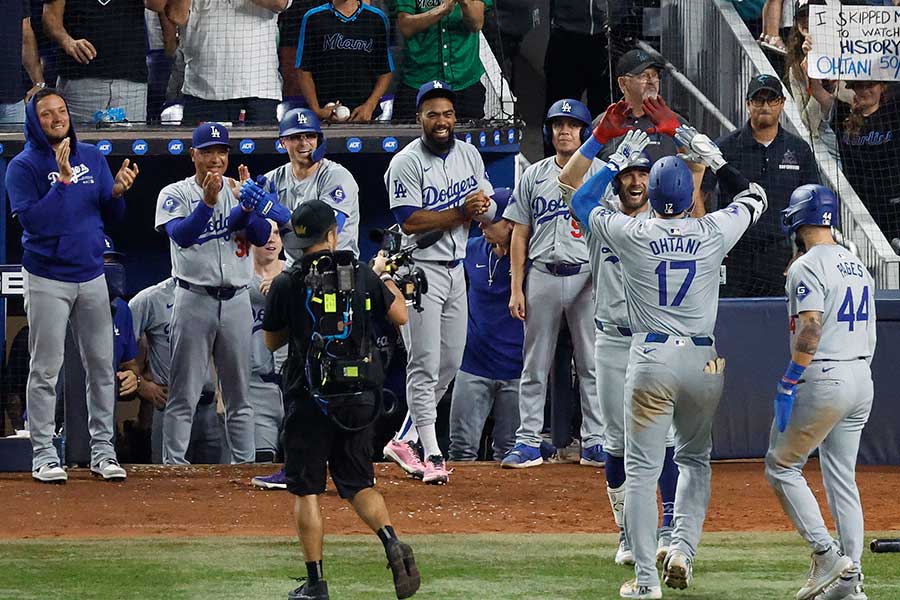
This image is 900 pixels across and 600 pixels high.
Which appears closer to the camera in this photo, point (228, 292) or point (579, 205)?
point (579, 205)

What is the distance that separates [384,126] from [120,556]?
5367 millimetres

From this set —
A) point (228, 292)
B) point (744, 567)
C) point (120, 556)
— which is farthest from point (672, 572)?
point (228, 292)

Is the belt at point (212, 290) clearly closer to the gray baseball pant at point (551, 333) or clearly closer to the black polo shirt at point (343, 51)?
the gray baseball pant at point (551, 333)

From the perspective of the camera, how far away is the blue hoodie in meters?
8.58

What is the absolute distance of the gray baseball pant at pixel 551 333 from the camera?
9.02 metres

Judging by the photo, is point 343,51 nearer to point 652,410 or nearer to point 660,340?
point 660,340

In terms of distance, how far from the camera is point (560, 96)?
1198 cm

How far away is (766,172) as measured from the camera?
10.1 m

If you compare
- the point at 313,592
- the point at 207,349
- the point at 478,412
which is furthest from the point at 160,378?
the point at 313,592

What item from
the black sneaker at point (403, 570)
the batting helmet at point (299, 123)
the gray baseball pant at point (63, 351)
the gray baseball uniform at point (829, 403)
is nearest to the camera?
the black sneaker at point (403, 570)

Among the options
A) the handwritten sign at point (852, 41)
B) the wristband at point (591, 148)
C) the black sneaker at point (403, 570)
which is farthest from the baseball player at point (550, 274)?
the black sneaker at point (403, 570)

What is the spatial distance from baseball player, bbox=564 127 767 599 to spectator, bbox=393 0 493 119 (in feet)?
19.7

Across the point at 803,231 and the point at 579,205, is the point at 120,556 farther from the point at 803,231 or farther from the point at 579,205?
the point at 803,231

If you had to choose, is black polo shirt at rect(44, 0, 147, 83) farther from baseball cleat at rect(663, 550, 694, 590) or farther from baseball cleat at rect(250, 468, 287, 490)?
baseball cleat at rect(663, 550, 694, 590)
